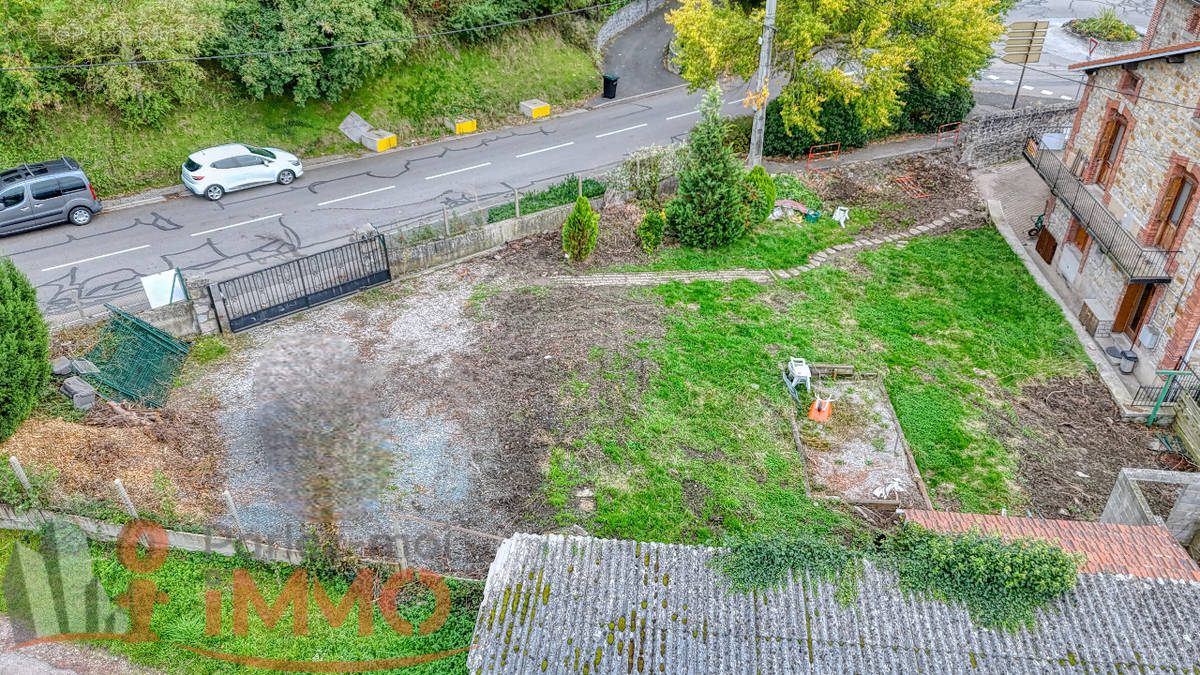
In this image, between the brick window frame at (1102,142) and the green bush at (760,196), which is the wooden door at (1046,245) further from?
the green bush at (760,196)

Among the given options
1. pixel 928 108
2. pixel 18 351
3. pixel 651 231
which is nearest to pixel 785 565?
pixel 18 351

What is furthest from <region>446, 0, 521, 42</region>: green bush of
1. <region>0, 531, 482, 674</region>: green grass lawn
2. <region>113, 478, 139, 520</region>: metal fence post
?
<region>0, 531, 482, 674</region>: green grass lawn

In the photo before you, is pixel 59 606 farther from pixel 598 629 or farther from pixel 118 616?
pixel 598 629

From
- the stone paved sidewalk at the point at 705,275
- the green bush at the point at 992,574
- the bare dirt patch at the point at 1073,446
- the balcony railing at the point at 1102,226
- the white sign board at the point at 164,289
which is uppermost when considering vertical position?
the green bush at the point at 992,574

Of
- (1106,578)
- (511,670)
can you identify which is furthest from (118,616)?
(1106,578)

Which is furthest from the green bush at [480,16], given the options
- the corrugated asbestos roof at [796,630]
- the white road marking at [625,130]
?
the corrugated asbestos roof at [796,630]

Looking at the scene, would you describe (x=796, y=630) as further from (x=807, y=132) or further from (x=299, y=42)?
(x=299, y=42)
